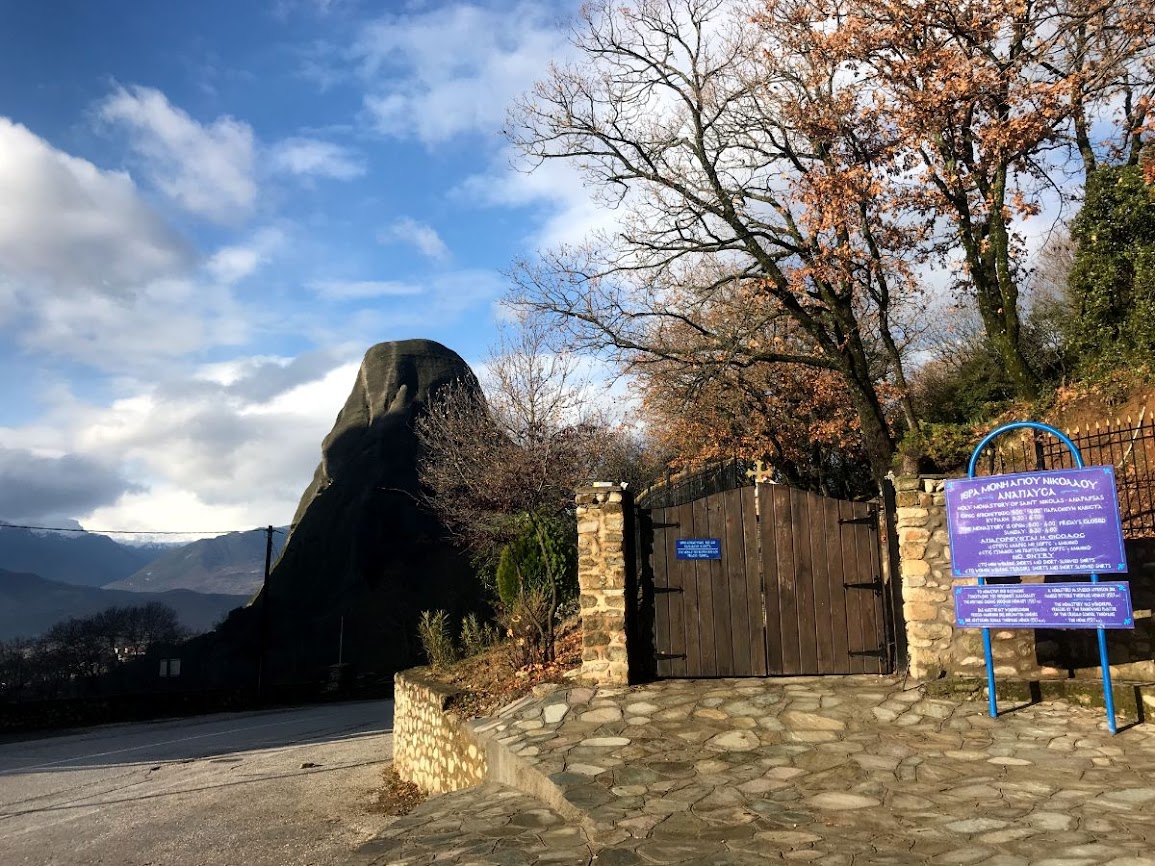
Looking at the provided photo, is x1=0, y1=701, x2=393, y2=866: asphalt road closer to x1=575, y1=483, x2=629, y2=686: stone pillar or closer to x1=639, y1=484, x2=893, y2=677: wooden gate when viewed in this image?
x1=575, y1=483, x2=629, y2=686: stone pillar

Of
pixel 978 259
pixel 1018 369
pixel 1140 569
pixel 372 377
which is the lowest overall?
pixel 1140 569

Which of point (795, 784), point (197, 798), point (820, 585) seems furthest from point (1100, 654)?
point (197, 798)

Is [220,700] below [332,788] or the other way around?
below

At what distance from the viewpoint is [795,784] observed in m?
5.38

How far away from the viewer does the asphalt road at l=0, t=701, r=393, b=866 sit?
841 centimetres

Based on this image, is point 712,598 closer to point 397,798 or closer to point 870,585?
point 870,585

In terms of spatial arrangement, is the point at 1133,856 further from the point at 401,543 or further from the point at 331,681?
the point at 401,543

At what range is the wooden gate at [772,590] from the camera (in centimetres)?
792

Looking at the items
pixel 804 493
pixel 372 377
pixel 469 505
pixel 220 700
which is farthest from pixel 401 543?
pixel 804 493

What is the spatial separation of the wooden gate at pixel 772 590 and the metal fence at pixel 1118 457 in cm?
207

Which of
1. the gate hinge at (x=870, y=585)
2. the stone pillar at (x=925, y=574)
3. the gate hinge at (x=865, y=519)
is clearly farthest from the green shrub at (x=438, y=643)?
the stone pillar at (x=925, y=574)

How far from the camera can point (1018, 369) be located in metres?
13.8

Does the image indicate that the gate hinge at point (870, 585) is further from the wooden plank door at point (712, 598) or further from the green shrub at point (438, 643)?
the green shrub at point (438, 643)

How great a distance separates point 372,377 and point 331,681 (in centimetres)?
2987
